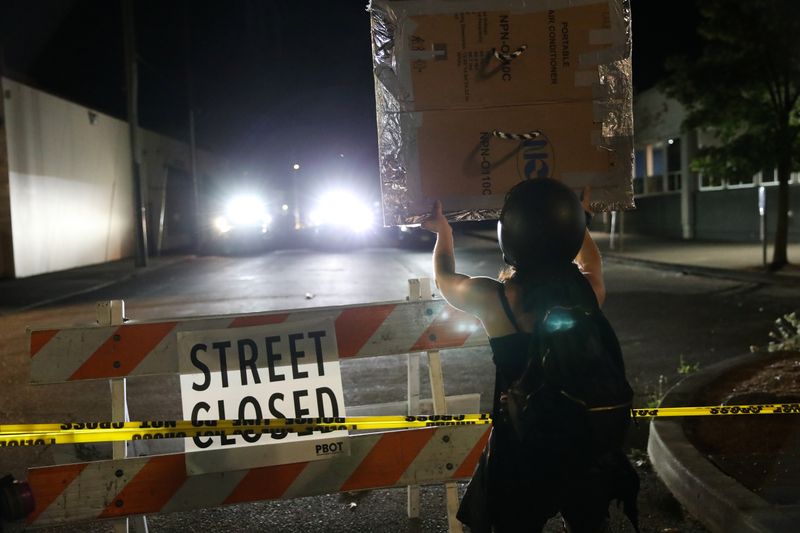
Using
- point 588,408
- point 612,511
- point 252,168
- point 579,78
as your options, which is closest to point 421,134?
point 579,78

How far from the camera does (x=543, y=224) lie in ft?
7.84

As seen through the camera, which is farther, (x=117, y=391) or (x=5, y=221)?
(x=5, y=221)

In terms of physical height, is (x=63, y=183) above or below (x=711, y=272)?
above

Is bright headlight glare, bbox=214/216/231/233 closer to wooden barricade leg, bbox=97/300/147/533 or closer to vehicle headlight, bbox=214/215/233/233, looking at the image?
vehicle headlight, bbox=214/215/233/233

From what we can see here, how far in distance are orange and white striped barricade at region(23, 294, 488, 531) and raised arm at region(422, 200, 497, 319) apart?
0.82m

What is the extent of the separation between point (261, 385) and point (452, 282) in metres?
1.41

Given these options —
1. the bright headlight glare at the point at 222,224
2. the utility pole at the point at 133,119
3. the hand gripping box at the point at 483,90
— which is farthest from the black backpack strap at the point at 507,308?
the bright headlight glare at the point at 222,224

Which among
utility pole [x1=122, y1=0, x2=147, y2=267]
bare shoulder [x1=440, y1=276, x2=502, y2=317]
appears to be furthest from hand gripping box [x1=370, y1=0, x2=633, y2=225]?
utility pole [x1=122, y1=0, x2=147, y2=267]

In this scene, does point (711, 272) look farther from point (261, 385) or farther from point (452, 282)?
point (452, 282)

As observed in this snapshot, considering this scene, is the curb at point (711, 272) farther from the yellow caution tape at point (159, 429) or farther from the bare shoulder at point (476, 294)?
the bare shoulder at point (476, 294)

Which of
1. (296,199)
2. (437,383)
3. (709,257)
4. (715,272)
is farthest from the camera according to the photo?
(296,199)

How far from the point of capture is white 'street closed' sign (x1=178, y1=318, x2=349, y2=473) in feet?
12.3

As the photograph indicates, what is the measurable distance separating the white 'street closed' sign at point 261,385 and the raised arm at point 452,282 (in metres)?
0.91

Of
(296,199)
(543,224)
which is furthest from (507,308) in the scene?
(296,199)
